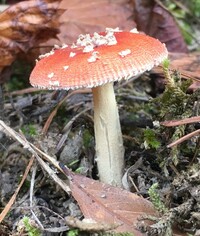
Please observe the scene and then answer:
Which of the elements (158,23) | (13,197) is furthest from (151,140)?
(158,23)

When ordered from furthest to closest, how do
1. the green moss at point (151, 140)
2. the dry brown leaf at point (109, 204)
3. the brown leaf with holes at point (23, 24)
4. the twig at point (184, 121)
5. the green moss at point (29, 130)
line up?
1. the brown leaf with holes at point (23, 24)
2. the green moss at point (29, 130)
3. the green moss at point (151, 140)
4. the twig at point (184, 121)
5. the dry brown leaf at point (109, 204)

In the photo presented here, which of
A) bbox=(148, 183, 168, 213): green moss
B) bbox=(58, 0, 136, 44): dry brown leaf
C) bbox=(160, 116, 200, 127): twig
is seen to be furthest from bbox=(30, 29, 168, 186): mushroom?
bbox=(58, 0, 136, 44): dry brown leaf

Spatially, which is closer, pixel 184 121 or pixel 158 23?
pixel 184 121

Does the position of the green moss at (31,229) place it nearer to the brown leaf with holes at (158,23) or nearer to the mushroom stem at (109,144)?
the mushroom stem at (109,144)

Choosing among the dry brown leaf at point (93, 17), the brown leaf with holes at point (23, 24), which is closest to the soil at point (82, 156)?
the brown leaf with holes at point (23, 24)

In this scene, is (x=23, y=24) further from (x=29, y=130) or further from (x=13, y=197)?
(x=13, y=197)

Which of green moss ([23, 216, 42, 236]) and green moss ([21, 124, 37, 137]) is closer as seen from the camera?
green moss ([23, 216, 42, 236])

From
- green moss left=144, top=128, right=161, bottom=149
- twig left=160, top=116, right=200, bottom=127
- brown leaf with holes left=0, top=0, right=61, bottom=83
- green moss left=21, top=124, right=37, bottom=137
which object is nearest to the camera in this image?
twig left=160, top=116, right=200, bottom=127

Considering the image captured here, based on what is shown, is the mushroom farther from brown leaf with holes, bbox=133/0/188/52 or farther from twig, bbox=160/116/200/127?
brown leaf with holes, bbox=133/0/188/52
